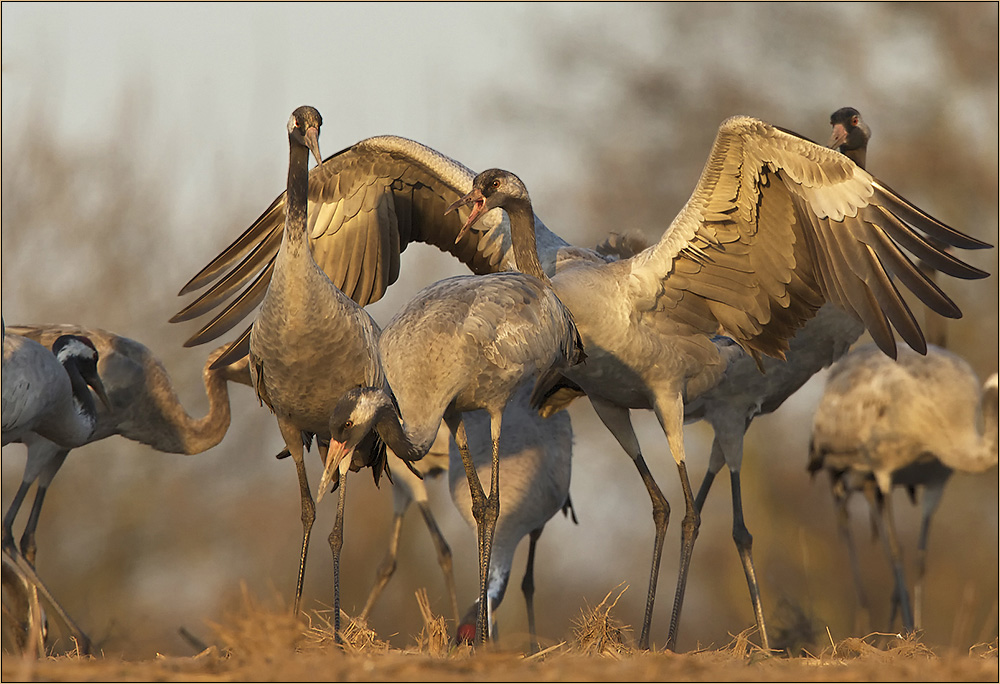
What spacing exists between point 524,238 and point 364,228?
4.39ft

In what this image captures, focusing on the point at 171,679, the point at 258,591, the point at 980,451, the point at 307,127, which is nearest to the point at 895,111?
the point at 980,451

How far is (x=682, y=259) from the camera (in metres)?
6.66

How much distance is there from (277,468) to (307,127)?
8412mm

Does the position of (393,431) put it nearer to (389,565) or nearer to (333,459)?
(333,459)

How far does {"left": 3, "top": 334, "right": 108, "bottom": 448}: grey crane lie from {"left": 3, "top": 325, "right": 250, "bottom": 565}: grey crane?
28cm

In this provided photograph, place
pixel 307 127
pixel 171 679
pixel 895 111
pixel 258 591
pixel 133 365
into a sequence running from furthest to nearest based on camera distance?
pixel 895 111 < pixel 258 591 < pixel 133 365 < pixel 307 127 < pixel 171 679

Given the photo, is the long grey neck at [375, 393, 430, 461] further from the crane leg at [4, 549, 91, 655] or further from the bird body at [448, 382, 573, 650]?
the crane leg at [4, 549, 91, 655]

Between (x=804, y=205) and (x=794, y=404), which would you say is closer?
(x=804, y=205)

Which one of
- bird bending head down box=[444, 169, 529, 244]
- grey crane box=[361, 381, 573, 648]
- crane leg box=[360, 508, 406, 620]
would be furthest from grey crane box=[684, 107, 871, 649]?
crane leg box=[360, 508, 406, 620]

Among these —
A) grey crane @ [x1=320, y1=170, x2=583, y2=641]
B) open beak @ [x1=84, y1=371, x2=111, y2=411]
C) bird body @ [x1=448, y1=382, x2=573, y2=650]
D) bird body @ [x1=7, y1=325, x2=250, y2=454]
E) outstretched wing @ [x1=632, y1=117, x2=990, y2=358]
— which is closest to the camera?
grey crane @ [x1=320, y1=170, x2=583, y2=641]

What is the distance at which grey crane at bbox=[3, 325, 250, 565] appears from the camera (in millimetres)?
8062

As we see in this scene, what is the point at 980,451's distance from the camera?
359 inches

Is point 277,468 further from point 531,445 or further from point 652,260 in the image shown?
point 652,260

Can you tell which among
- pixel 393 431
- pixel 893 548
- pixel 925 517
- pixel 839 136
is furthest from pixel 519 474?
pixel 925 517
